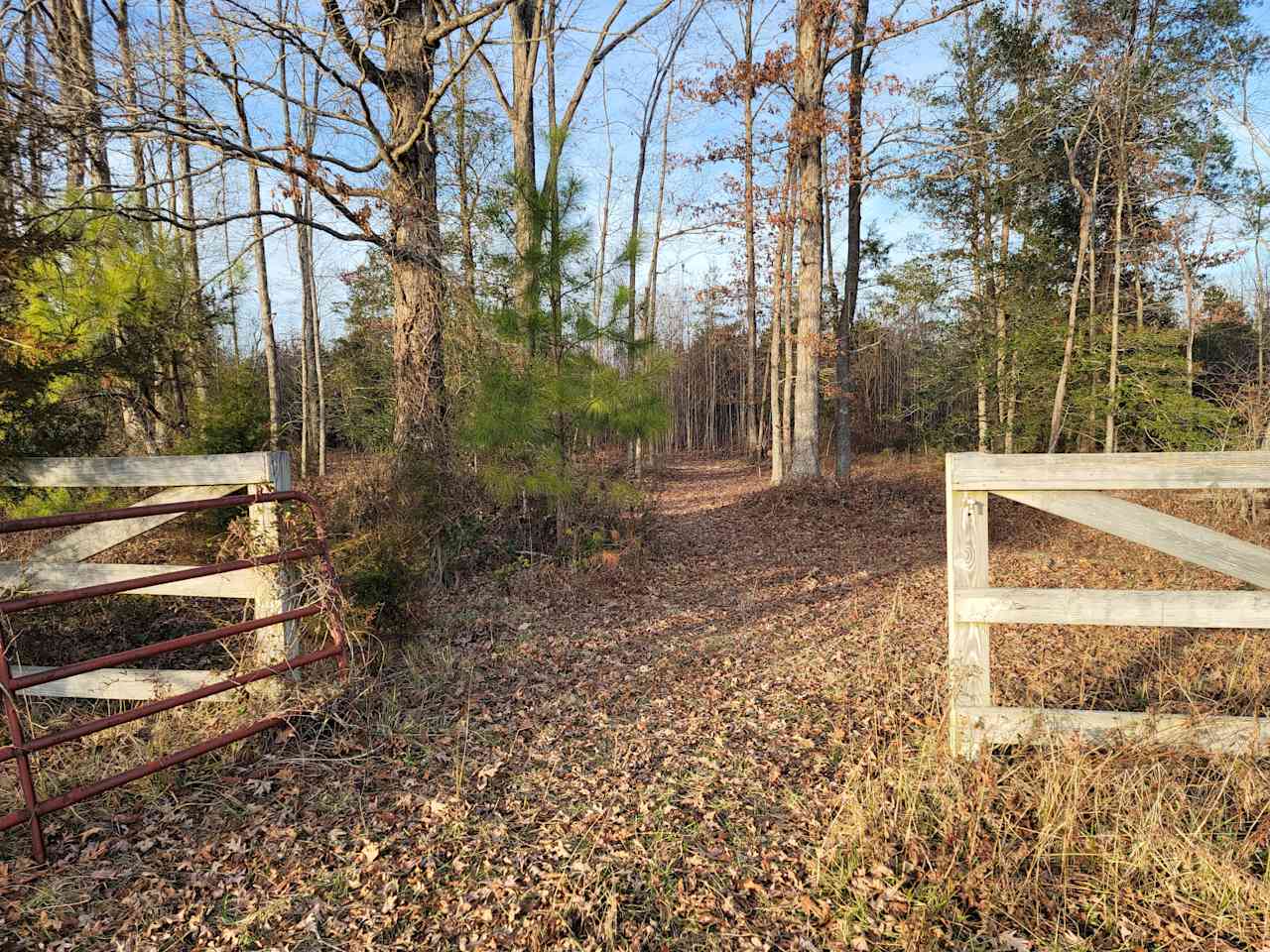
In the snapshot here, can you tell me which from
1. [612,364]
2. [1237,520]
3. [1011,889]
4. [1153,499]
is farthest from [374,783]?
[1153,499]

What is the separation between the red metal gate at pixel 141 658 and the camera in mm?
2727

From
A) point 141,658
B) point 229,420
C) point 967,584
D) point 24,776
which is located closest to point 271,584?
point 141,658

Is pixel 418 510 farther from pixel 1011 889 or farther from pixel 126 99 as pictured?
pixel 1011 889

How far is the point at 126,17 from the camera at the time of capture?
11094mm

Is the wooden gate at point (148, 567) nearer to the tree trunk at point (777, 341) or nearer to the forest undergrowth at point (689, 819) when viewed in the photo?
the forest undergrowth at point (689, 819)

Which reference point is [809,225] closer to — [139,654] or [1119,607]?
[1119,607]

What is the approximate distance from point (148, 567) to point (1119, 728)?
5.45m

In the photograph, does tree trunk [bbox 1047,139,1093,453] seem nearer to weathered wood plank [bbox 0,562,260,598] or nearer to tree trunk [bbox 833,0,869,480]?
tree trunk [bbox 833,0,869,480]

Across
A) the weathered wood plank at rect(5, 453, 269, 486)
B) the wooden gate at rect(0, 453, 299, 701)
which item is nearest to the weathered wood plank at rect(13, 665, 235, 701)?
the wooden gate at rect(0, 453, 299, 701)

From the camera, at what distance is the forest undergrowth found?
2.45 m

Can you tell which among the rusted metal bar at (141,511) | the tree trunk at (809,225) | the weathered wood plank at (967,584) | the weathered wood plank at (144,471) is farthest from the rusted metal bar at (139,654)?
the tree trunk at (809,225)

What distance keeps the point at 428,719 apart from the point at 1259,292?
21741mm

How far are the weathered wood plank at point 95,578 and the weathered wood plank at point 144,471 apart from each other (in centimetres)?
52

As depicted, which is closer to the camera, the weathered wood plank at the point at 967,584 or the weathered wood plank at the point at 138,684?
the weathered wood plank at the point at 967,584
